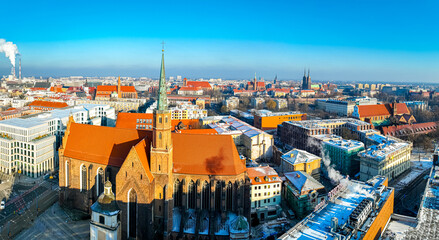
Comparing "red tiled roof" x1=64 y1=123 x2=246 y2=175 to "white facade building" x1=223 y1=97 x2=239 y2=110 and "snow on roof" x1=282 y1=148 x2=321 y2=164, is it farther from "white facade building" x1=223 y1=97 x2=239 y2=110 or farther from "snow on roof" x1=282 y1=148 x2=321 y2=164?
"white facade building" x1=223 y1=97 x2=239 y2=110

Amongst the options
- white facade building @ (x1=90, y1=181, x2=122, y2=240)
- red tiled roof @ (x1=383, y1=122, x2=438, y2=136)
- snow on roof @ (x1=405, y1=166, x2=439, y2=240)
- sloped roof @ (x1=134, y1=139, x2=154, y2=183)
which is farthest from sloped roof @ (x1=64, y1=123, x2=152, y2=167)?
red tiled roof @ (x1=383, y1=122, x2=438, y2=136)

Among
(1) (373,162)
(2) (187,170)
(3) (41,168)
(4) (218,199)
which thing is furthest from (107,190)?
(1) (373,162)

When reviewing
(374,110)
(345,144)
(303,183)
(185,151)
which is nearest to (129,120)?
(185,151)

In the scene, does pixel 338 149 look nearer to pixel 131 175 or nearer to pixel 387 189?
pixel 387 189

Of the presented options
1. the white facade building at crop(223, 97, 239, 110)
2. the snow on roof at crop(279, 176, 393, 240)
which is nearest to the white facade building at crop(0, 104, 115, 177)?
the snow on roof at crop(279, 176, 393, 240)

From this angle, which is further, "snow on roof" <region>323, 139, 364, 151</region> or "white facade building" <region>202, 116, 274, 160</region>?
"white facade building" <region>202, 116, 274, 160</region>

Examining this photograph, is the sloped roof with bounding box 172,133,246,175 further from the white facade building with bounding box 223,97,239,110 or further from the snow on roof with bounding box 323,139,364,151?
the white facade building with bounding box 223,97,239,110

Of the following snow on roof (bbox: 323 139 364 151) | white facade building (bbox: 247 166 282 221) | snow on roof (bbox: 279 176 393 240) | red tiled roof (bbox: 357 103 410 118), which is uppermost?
red tiled roof (bbox: 357 103 410 118)

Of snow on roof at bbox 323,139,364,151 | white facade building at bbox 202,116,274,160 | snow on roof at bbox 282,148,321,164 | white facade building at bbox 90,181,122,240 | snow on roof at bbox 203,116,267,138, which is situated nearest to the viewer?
white facade building at bbox 90,181,122,240

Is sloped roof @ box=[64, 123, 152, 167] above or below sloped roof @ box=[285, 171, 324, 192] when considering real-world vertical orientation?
above

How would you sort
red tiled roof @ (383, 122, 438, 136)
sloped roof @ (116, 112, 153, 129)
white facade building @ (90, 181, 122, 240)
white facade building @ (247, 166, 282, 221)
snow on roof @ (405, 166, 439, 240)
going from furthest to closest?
red tiled roof @ (383, 122, 438, 136)
sloped roof @ (116, 112, 153, 129)
white facade building @ (247, 166, 282, 221)
white facade building @ (90, 181, 122, 240)
snow on roof @ (405, 166, 439, 240)
